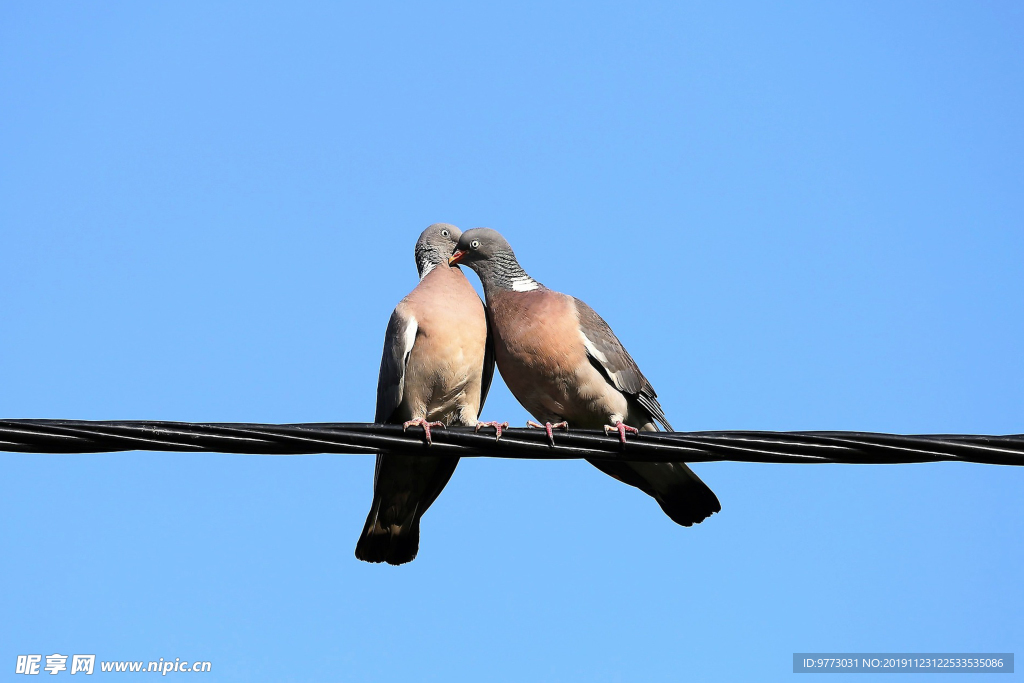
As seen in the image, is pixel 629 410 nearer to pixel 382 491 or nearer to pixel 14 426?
pixel 382 491

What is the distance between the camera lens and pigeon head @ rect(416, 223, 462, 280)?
18.9ft

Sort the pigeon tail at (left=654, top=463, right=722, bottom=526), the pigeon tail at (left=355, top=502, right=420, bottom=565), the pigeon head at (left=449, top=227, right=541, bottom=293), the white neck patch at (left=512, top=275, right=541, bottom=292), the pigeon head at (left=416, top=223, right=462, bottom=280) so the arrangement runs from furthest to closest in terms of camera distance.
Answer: the pigeon head at (left=416, top=223, right=462, bottom=280) < the pigeon head at (left=449, top=227, right=541, bottom=293) < the white neck patch at (left=512, top=275, right=541, bottom=292) < the pigeon tail at (left=355, top=502, right=420, bottom=565) < the pigeon tail at (left=654, top=463, right=722, bottom=526)

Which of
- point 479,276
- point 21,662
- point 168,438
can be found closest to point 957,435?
point 168,438

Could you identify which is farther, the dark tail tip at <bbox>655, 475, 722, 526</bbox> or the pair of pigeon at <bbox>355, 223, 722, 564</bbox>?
the dark tail tip at <bbox>655, 475, 722, 526</bbox>

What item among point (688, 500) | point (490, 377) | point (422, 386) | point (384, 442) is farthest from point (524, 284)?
point (384, 442)

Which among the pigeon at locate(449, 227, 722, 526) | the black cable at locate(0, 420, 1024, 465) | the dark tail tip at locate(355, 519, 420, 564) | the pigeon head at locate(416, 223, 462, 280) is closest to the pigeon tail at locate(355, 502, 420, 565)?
the dark tail tip at locate(355, 519, 420, 564)

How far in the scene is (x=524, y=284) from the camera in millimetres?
5254

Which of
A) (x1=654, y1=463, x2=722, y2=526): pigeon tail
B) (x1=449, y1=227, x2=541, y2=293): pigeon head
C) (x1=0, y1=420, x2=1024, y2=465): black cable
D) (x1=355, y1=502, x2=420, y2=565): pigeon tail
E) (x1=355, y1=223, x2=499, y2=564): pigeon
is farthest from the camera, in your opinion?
(x1=449, y1=227, x2=541, y2=293): pigeon head

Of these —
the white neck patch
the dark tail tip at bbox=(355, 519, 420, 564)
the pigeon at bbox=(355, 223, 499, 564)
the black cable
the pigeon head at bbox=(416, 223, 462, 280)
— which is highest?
the pigeon head at bbox=(416, 223, 462, 280)

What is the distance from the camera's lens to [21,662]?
5270mm

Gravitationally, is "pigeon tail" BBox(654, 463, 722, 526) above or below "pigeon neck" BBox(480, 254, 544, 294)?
below

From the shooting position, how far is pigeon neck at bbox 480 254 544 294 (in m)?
5.24

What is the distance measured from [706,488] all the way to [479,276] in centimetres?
181

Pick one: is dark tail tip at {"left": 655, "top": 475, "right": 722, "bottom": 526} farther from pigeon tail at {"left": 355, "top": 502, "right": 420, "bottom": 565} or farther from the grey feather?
pigeon tail at {"left": 355, "top": 502, "right": 420, "bottom": 565}
